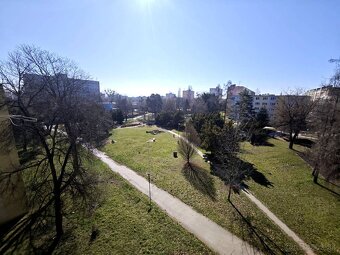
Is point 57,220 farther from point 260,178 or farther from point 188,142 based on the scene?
point 260,178

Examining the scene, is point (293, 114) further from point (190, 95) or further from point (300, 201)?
point (190, 95)

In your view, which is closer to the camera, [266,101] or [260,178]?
[260,178]

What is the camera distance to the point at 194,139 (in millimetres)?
23500

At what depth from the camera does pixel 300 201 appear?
17.0 metres

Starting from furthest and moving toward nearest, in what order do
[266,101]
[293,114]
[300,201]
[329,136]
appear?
[266,101] → [293,114] → [329,136] → [300,201]

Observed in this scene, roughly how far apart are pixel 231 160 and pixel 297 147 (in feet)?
85.4

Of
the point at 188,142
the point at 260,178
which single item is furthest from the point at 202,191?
the point at 260,178

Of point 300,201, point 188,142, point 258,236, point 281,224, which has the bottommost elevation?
point 300,201

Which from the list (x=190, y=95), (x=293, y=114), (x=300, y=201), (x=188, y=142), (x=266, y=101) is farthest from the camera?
(x=190, y=95)

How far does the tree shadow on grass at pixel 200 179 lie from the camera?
17.4 metres

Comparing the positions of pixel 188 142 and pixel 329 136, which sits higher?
pixel 329 136

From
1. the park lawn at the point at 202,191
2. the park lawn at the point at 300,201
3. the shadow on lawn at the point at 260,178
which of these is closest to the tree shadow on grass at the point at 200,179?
the park lawn at the point at 202,191

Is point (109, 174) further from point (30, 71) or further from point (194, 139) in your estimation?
point (30, 71)

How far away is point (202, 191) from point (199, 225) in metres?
4.86
